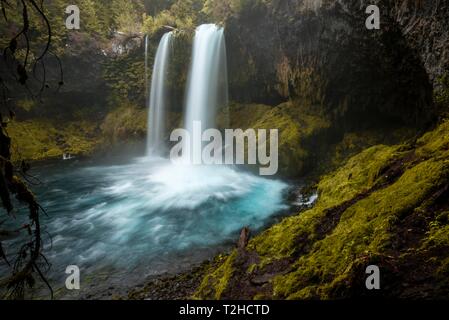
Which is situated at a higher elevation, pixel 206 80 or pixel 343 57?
pixel 343 57

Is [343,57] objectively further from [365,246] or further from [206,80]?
[365,246]

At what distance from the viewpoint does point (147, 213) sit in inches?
424

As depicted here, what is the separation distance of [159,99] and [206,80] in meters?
3.89

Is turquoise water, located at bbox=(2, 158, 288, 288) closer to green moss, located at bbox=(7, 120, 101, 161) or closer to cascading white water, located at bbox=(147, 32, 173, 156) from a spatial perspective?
green moss, located at bbox=(7, 120, 101, 161)

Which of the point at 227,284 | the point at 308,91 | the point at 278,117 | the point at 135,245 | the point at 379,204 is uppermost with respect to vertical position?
the point at 308,91

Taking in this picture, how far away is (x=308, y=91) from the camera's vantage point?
1462cm

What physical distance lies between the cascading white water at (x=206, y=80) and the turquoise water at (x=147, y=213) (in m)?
3.67

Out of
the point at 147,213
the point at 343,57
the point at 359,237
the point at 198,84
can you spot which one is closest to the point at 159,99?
the point at 198,84

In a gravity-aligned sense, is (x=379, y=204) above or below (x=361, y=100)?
below

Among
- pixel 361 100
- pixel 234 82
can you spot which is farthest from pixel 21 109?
pixel 361 100

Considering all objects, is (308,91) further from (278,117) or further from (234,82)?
(234,82)

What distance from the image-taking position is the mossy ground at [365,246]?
128 inches

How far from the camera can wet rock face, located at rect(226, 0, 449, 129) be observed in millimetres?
8445
